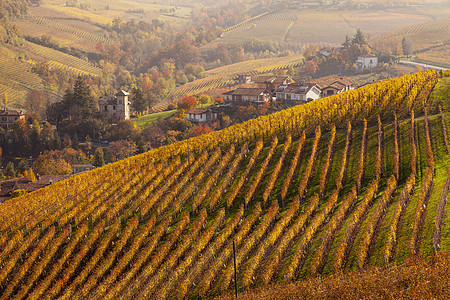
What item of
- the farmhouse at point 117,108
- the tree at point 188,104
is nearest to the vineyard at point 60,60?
the farmhouse at point 117,108

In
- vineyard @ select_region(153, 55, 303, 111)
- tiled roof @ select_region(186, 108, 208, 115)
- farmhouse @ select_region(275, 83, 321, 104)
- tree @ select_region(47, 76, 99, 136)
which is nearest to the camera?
farmhouse @ select_region(275, 83, 321, 104)

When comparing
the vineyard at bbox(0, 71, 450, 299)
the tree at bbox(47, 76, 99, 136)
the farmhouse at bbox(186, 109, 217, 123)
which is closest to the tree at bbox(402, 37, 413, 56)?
the farmhouse at bbox(186, 109, 217, 123)

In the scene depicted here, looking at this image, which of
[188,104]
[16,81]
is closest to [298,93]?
[188,104]

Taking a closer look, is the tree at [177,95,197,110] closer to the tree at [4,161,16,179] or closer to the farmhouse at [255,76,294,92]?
the farmhouse at [255,76,294,92]

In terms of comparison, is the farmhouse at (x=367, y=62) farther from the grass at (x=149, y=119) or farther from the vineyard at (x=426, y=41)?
the grass at (x=149, y=119)

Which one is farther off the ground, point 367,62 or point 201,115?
point 367,62

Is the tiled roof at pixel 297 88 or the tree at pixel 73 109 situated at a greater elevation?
the tiled roof at pixel 297 88

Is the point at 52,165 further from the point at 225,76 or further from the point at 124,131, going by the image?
the point at 225,76
